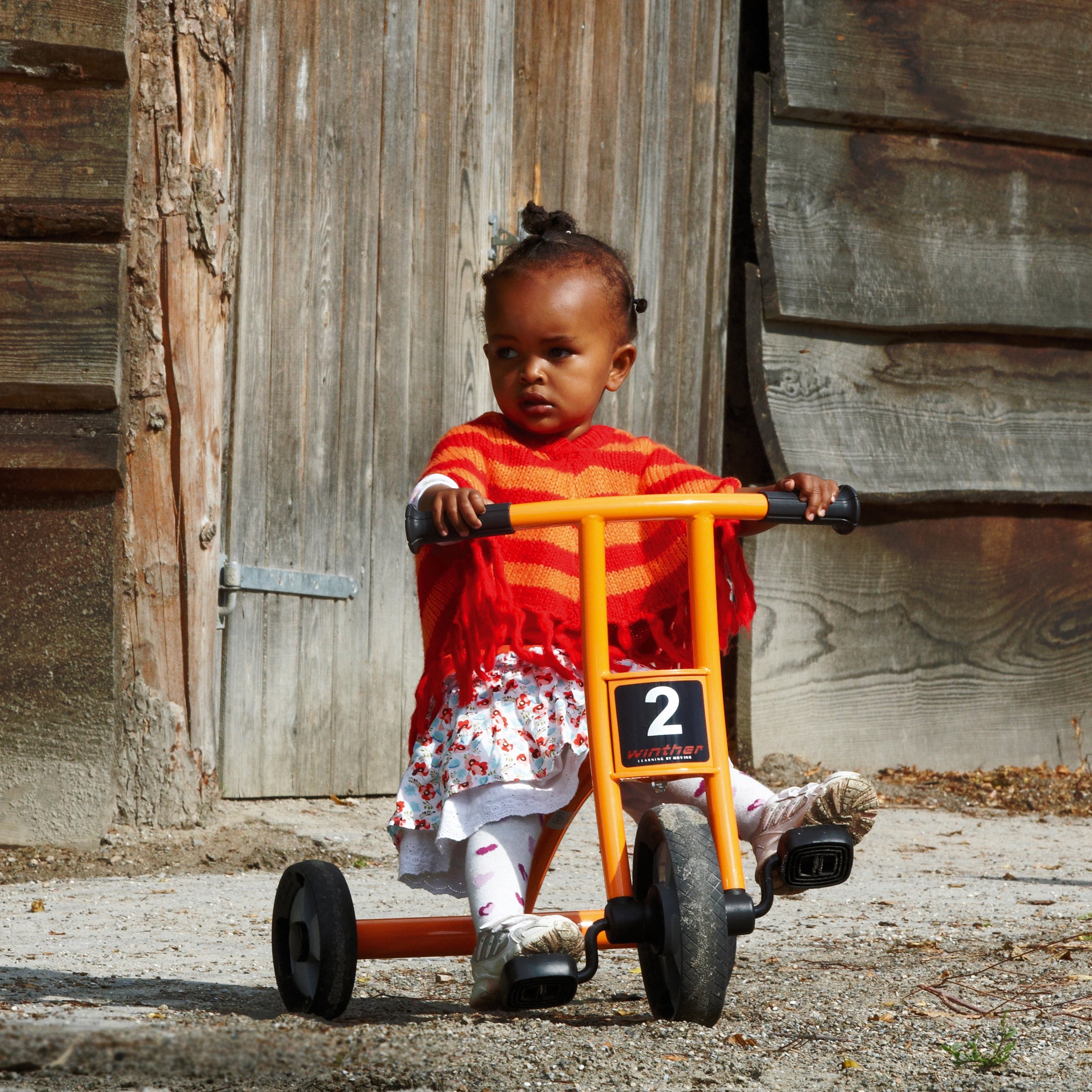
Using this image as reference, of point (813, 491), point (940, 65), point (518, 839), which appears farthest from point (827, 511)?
point (940, 65)

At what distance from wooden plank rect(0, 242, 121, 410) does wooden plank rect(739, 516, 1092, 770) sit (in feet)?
6.83

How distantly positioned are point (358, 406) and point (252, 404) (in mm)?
317

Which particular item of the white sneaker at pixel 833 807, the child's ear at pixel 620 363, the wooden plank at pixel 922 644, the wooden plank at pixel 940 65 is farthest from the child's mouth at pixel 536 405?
the wooden plank at pixel 940 65

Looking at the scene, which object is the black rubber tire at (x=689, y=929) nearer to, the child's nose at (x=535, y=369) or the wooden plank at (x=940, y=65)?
the child's nose at (x=535, y=369)

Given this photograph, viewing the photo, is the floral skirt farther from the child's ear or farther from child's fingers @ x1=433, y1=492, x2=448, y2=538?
the child's ear

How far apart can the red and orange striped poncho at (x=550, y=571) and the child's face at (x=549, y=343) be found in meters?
0.08

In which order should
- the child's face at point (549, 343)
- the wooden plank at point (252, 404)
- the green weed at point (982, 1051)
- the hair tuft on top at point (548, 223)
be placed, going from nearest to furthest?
the green weed at point (982, 1051) → the child's face at point (549, 343) → the hair tuft on top at point (548, 223) → the wooden plank at point (252, 404)

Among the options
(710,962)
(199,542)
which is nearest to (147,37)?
(199,542)

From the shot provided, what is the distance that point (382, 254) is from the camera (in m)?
4.05

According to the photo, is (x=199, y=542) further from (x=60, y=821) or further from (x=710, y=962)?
(x=710, y=962)

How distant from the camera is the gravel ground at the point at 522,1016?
5.57 ft

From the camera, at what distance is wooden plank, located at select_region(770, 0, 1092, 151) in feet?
14.3

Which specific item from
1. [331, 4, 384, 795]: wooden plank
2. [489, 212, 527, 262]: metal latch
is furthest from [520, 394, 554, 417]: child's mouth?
[489, 212, 527, 262]: metal latch

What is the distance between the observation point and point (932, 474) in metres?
4.51
